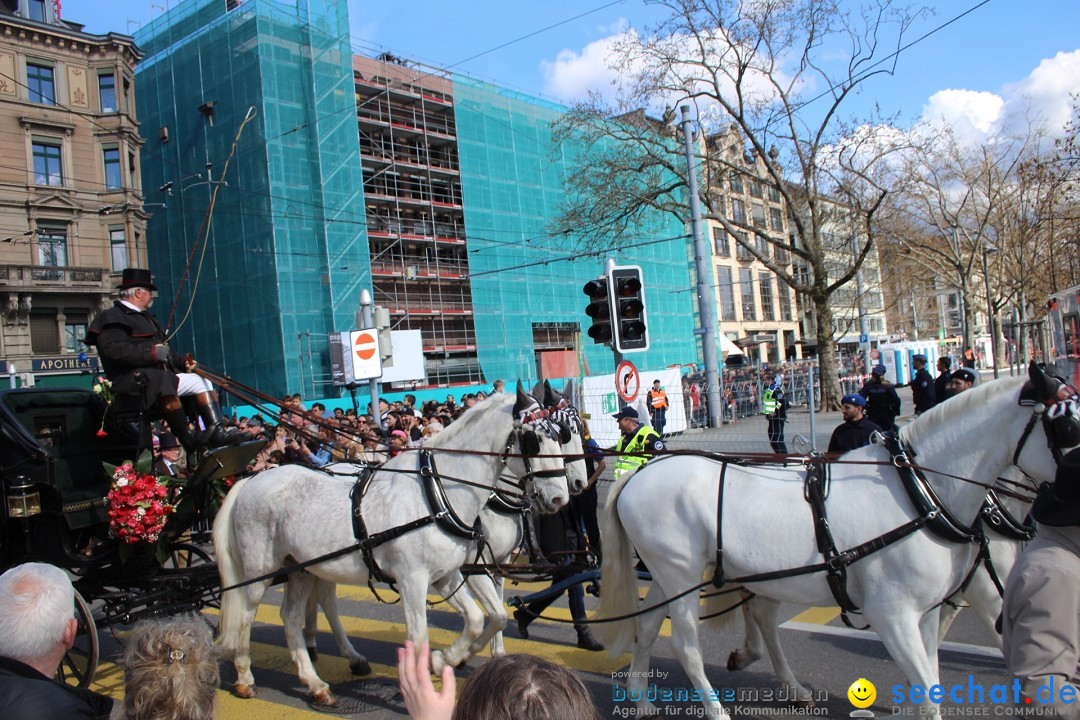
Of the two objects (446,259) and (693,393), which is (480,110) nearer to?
(446,259)

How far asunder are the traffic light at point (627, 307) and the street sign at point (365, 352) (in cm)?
489

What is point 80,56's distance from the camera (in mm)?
31922

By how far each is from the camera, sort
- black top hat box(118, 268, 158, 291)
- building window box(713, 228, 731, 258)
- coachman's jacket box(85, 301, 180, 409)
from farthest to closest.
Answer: building window box(713, 228, 731, 258) → black top hat box(118, 268, 158, 291) → coachman's jacket box(85, 301, 180, 409)

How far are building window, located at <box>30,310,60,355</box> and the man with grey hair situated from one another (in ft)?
108

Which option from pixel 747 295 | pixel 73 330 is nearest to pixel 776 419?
pixel 73 330

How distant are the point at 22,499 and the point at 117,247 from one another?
104ft

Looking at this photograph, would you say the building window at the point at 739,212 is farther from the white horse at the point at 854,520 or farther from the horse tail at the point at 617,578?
the white horse at the point at 854,520

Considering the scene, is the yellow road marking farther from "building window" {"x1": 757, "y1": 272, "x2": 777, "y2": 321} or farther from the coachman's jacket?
"building window" {"x1": 757, "y1": 272, "x2": 777, "y2": 321}

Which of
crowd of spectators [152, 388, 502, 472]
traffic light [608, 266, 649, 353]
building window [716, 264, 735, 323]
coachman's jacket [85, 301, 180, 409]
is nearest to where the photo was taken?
coachman's jacket [85, 301, 180, 409]

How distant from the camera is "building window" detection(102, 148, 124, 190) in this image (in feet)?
107

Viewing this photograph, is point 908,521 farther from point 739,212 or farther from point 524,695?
point 739,212

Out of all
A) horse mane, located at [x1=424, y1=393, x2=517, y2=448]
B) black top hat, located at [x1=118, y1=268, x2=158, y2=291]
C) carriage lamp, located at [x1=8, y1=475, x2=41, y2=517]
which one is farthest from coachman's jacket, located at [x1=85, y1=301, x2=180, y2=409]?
horse mane, located at [x1=424, y1=393, x2=517, y2=448]

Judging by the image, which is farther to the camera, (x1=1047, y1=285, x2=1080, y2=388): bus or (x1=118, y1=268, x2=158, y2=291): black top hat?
(x1=1047, y1=285, x2=1080, y2=388): bus

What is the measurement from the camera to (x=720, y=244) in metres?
56.0
